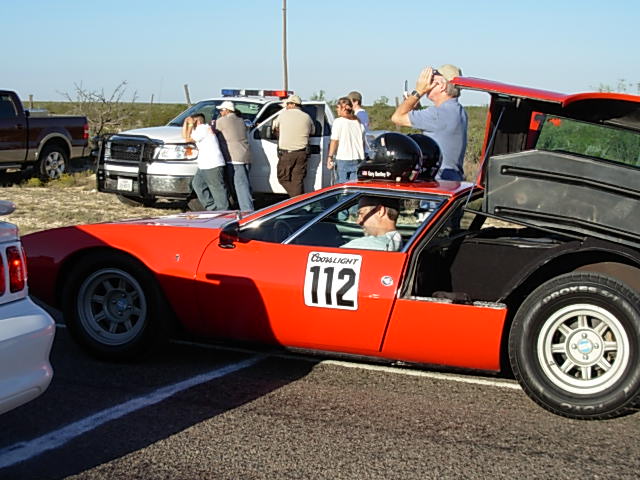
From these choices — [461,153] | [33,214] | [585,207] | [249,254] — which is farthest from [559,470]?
[33,214]

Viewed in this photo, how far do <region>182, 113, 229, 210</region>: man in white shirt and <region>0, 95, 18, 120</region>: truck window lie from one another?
6.20 metres

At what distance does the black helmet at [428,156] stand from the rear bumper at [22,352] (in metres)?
3.08

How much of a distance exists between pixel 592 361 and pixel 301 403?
5.28ft

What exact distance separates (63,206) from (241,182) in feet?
11.6

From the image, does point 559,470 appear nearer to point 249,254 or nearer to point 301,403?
point 301,403

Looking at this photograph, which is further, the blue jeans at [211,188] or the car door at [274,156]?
the car door at [274,156]

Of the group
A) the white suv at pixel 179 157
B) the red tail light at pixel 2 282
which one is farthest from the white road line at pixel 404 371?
the white suv at pixel 179 157

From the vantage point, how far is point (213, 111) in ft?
45.8

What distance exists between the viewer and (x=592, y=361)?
472 cm

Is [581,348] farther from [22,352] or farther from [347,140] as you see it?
[347,140]

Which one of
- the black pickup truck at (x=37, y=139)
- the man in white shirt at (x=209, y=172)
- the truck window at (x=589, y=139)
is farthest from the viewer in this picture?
the black pickup truck at (x=37, y=139)

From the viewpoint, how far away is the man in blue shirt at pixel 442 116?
269 inches

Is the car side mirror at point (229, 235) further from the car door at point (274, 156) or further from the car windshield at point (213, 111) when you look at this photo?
the car windshield at point (213, 111)

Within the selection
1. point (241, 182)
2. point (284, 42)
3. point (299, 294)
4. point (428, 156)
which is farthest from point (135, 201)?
point (284, 42)
